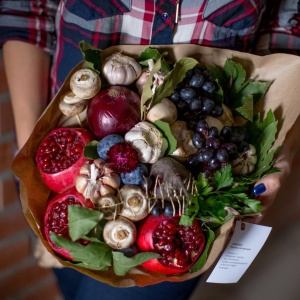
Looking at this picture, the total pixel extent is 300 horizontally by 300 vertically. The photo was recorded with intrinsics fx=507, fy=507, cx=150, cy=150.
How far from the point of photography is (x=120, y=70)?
0.75 meters

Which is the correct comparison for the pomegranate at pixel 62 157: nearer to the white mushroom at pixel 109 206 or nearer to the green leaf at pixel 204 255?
the white mushroom at pixel 109 206

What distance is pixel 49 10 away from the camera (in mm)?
973

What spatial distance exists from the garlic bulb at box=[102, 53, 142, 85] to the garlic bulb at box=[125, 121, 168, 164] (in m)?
0.08

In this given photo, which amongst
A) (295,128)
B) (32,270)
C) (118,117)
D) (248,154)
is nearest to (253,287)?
(32,270)

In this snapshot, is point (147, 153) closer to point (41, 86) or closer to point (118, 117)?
point (118, 117)

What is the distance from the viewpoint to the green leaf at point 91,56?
2.44 feet

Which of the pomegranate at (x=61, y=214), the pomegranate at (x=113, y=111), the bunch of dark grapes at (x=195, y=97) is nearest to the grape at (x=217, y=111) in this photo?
the bunch of dark grapes at (x=195, y=97)

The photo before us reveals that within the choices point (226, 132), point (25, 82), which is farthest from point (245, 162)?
point (25, 82)

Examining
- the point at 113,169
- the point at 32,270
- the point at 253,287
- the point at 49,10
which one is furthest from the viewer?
the point at 253,287

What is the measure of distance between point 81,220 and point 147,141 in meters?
0.15

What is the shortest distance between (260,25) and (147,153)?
1.46 ft

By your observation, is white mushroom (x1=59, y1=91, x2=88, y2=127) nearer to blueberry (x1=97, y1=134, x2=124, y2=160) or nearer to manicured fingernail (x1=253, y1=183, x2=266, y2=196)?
blueberry (x1=97, y1=134, x2=124, y2=160)

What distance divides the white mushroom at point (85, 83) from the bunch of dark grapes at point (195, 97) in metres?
0.12

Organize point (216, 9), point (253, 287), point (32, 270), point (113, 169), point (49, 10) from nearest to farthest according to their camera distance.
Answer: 1. point (113, 169)
2. point (216, 9)
3. point (49, 10)
4. point (32, 270)
5. point (253, 287)
